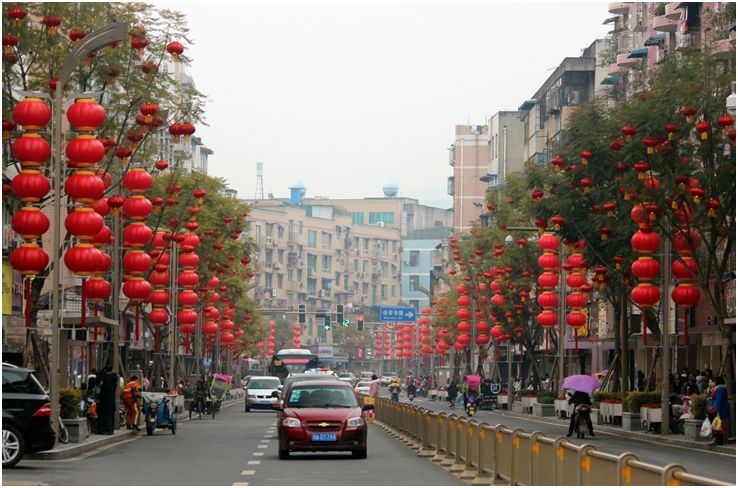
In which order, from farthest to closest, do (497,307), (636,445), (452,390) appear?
1. (452,390)
2. (497,307)
3. (636,445)

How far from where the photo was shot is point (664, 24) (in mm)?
76812

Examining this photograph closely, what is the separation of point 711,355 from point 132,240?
33.4 meters

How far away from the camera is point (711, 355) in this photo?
216 feet

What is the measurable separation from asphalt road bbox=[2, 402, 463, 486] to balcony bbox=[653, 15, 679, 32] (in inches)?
1590

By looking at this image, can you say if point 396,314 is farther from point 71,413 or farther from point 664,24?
point 71,413

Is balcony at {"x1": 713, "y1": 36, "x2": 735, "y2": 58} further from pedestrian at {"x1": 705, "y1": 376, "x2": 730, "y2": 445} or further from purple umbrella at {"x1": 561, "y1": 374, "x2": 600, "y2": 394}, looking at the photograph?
purple umbrella at {"x1": 561, "y1": 374, "x2": 600, "y2": 394}

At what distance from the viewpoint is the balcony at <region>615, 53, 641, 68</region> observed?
286ft

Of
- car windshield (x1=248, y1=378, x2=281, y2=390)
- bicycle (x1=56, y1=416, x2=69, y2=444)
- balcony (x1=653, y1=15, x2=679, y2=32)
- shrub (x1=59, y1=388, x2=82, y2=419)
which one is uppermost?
balcony (x1=653, y1=15, x2=679, y2=32)

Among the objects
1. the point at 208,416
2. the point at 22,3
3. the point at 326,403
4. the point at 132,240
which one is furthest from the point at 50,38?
the point at 208,416

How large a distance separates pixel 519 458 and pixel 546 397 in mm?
51430

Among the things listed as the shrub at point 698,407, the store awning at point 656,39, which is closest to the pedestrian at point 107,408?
the shrub at point 698,407

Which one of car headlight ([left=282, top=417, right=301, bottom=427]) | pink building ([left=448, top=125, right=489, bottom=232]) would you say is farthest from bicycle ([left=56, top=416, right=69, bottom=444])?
pink building ([left=448, top=125, right=489, bottom=232])

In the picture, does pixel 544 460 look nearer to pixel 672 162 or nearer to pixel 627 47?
pixel 672 162

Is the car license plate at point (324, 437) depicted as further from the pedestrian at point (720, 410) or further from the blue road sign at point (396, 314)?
the blue road sign at point (396, 314)
